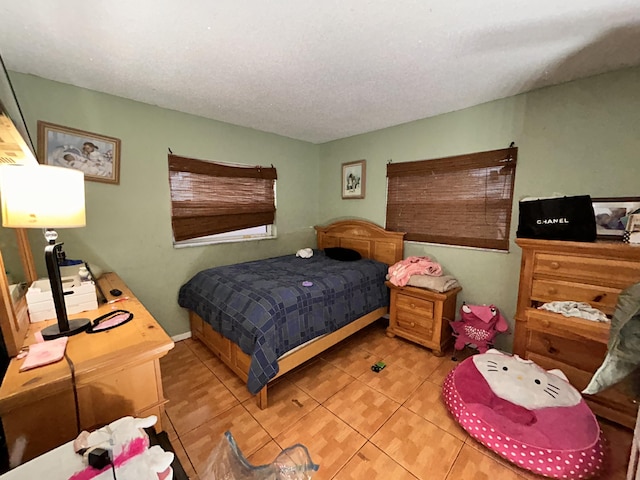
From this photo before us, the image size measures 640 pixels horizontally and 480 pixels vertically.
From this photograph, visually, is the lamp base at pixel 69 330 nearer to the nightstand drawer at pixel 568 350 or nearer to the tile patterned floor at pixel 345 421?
the tile patterned floor at pixel 345 421

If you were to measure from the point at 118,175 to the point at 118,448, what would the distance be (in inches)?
90.2

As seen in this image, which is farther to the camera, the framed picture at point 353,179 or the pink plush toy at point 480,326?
the framed picture at point 353,179

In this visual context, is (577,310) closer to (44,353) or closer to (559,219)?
(559,219)

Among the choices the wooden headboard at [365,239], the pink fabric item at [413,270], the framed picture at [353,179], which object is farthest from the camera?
the framed picture at [353,179]

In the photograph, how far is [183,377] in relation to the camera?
2082mm

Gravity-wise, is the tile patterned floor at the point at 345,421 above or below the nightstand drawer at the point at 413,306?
below

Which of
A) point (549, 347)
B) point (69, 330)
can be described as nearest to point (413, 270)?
point (549, 347)

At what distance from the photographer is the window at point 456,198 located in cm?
231

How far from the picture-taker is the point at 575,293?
1.66 m

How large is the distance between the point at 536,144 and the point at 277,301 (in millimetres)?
2507

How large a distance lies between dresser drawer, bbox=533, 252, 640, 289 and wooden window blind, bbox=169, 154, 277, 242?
282 cm

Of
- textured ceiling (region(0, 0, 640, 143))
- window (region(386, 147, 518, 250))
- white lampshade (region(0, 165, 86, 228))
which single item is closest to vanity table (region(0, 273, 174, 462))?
white lampshade (region(0, 165, 86, 228))

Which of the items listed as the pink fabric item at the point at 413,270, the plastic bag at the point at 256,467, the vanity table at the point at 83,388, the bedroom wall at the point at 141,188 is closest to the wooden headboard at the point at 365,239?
the pink fabric item at the point at 413,270

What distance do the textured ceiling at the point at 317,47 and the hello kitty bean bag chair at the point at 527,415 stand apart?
6.72ft
